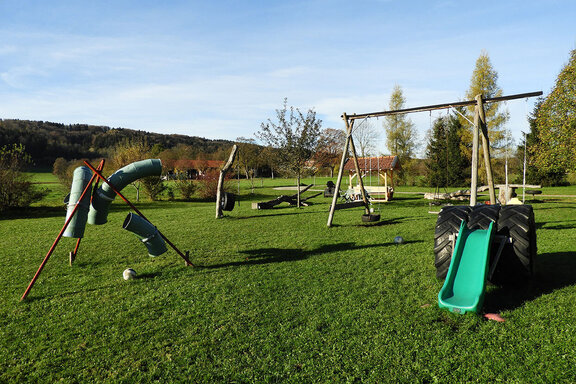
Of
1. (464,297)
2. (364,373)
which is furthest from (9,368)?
(464,297)

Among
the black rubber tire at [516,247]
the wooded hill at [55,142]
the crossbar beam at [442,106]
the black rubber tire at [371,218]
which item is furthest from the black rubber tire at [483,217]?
the wooded hill at [55,142]

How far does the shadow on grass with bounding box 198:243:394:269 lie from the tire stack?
2.98 meters

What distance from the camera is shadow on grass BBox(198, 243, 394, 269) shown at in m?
7.41

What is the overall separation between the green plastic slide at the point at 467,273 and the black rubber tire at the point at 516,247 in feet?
1.29

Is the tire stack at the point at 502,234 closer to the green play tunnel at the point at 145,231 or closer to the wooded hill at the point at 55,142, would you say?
the green play tunnel at the point at 145,231

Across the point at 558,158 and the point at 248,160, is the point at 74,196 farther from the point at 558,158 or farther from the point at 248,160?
the point at 248,160

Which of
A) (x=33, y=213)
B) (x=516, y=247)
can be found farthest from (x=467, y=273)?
(x=33, y=213)

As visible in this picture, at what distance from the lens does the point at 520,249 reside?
201 inches

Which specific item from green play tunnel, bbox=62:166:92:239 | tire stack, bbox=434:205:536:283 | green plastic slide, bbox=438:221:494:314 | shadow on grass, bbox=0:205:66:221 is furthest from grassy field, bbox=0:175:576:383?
shadow on grass, bbox=0:205:66:221

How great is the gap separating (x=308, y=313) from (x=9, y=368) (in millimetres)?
3422

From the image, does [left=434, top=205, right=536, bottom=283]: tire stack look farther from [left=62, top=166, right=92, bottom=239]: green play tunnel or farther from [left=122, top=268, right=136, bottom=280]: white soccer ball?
[left=62, top=166, right=92, bottom=239]: green play tunnel

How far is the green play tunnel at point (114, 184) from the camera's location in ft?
22.2

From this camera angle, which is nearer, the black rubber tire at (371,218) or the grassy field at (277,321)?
the grassy field at (277,321)

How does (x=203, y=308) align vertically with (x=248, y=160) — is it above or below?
below
